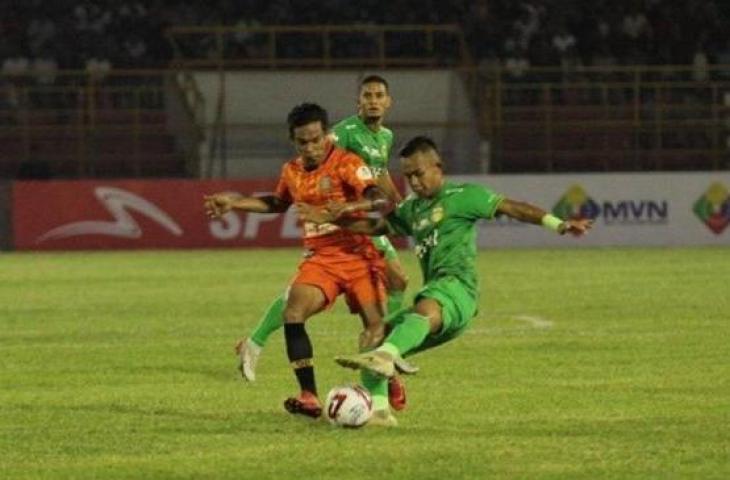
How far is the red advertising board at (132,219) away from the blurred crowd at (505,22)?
17.6 ft

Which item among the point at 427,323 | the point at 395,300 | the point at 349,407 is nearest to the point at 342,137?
the point at 395,300

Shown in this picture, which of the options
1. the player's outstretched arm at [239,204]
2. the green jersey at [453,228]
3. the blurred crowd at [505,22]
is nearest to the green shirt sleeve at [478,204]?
the green jersey at [453,228]

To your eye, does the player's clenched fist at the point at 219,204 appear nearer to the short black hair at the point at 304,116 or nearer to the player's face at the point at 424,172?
the short black hair at the point at 304,116

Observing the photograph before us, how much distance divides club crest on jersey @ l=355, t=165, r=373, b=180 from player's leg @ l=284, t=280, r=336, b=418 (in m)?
0.71

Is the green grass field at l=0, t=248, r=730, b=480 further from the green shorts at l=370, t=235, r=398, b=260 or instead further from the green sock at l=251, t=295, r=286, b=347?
the green shorts at l=370, t=235, r=398, b=260

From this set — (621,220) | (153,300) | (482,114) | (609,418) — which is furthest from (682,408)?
(482,114)

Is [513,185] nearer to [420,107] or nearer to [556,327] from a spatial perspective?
[420,107]

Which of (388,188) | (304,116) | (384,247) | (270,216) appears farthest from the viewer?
(270,216)

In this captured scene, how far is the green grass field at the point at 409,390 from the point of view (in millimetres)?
9445

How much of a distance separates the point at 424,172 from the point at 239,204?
1232 mm

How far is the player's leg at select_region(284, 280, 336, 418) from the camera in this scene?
11.5m

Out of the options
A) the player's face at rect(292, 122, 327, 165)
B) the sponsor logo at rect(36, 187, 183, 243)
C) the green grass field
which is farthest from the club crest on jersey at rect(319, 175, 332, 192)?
the sponsor logo at rect(36, 187, 183, 243)

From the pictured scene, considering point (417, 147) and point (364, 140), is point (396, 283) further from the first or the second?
point (417, 147)

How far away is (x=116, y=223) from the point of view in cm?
3772
